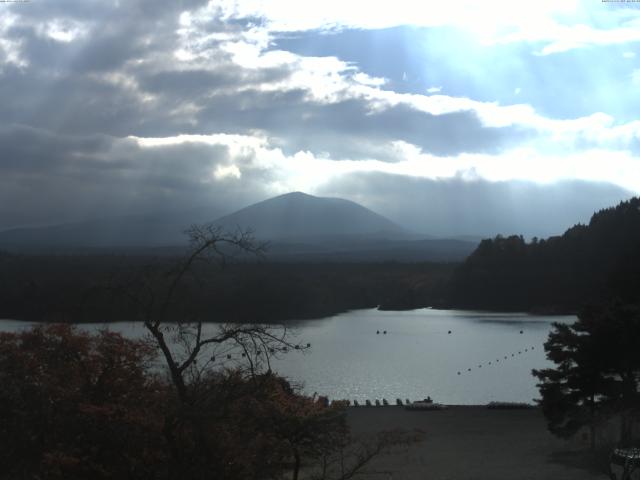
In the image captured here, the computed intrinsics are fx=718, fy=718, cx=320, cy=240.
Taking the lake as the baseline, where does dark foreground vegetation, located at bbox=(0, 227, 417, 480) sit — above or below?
above

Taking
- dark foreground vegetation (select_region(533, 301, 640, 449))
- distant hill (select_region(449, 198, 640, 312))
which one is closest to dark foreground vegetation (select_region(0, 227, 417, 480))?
dark foreground vegetation (select_region(533, 301, 640, 449))

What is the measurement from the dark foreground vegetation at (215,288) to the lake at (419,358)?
4.94 feet

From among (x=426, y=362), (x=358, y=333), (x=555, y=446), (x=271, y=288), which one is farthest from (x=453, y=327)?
(x=555, y=446)

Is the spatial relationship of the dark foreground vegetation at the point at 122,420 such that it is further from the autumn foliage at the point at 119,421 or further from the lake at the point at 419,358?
the lake at the point at 419,358

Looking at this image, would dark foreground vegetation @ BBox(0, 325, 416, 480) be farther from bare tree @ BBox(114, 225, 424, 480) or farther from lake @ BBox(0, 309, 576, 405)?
lake @ BBox(0, 309, 576, 405)

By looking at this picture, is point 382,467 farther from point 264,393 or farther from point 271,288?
point 271,288

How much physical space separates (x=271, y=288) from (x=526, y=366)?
12820mm

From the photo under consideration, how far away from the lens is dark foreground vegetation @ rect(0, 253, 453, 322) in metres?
4.61

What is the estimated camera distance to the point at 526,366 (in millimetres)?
24703

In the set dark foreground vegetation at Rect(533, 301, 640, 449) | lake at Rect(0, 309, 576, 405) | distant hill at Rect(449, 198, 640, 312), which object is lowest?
lake at Rect(0, 309, 576, 405)

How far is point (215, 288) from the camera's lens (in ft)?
41.2

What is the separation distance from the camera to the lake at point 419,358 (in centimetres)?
1912

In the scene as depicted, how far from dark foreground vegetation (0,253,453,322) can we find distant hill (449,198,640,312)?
4.72 metres

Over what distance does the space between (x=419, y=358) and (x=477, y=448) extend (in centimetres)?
1476
